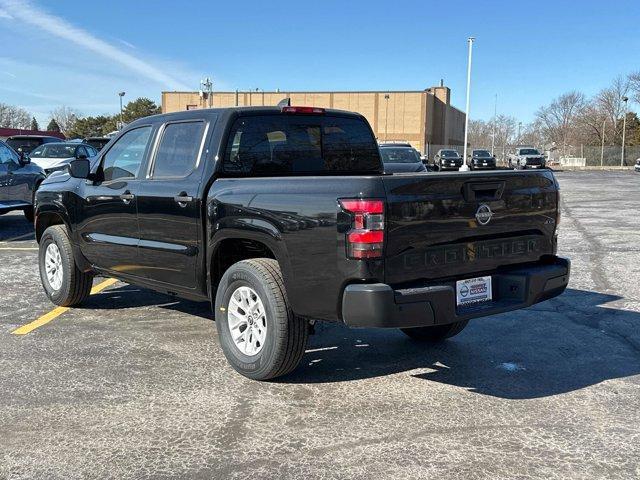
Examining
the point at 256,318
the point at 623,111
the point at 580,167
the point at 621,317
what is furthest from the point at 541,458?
the point at 623,111

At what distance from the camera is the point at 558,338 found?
5.77 m

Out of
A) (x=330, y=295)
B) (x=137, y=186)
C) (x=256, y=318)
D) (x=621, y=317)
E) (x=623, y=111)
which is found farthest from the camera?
(x=623, y=111)

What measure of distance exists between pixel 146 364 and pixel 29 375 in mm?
835

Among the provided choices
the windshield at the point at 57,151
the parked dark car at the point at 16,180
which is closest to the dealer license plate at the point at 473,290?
the parked dark car at the point at 16,180

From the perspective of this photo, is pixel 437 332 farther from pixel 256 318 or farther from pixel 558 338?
pixel 256 318

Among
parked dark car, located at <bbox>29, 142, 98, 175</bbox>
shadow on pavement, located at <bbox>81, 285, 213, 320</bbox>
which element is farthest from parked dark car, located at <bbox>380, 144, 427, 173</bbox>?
shadow on pavement, located at <bbox>81, 285, 213, 320</bbox>

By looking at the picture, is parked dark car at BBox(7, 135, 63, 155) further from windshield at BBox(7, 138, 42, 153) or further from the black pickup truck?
the black pickup truck

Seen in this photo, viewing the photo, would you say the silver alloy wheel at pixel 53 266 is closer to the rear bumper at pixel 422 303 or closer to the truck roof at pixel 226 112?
the truck roof at pixel 226 112

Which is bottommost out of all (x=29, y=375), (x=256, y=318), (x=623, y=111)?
(x=29, y=375)

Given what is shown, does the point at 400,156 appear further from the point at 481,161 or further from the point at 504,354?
the point at 481,161

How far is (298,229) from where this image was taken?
409cm

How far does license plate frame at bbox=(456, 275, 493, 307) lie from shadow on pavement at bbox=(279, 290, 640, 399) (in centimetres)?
70

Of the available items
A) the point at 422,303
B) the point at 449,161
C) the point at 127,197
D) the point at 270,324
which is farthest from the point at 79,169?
the point at 449,161

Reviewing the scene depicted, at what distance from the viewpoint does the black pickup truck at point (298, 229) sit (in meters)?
3.85
